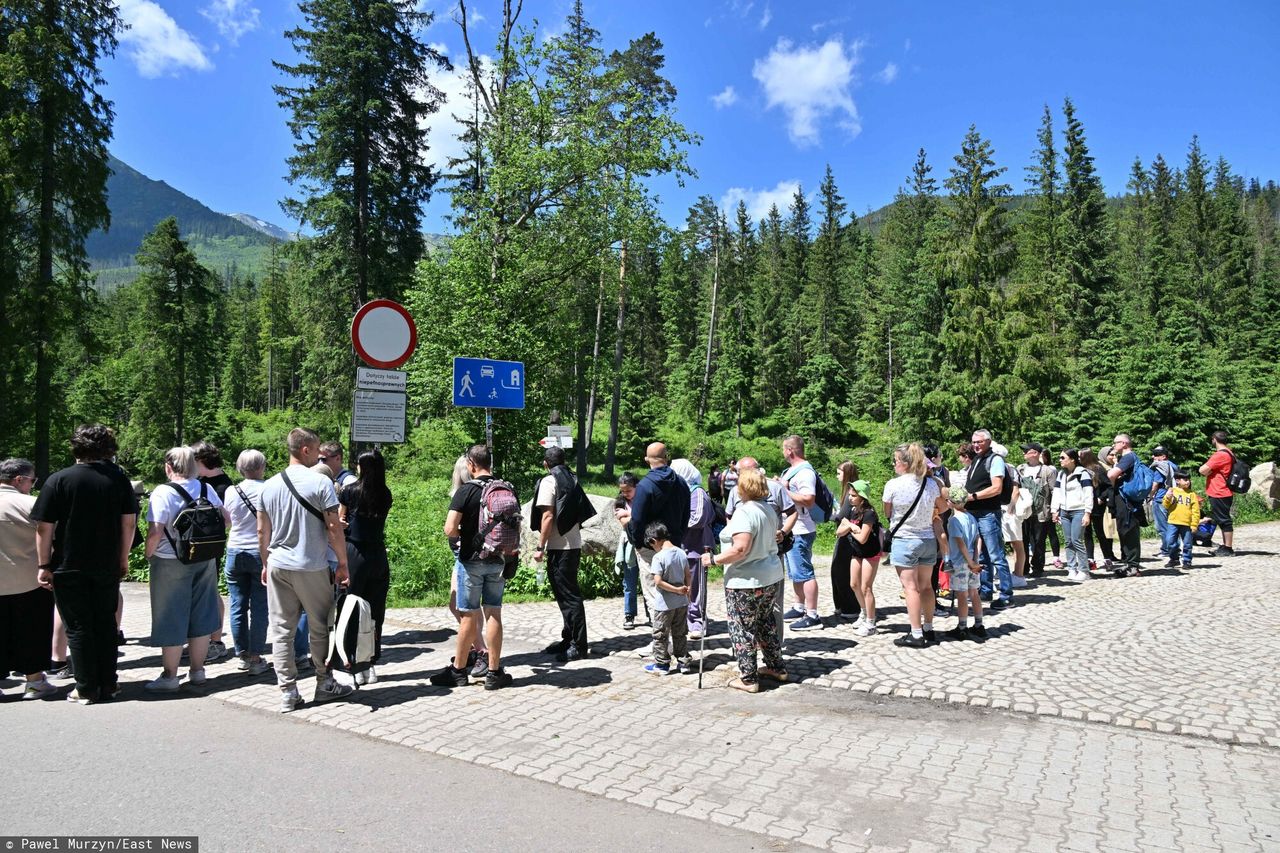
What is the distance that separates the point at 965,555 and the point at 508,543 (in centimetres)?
463

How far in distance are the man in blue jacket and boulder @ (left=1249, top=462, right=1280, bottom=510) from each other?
2009 centimetres

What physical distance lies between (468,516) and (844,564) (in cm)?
469

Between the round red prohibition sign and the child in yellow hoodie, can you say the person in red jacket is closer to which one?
the child in yellow hoodie

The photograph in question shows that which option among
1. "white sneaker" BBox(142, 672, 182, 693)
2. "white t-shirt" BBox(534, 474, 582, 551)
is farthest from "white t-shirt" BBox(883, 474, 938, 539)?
"white sneaker" BBox(142, 672, 182, 693)

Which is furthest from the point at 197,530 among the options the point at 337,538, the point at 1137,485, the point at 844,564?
the point at 1137,485

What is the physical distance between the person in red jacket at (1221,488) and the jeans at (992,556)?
546cm

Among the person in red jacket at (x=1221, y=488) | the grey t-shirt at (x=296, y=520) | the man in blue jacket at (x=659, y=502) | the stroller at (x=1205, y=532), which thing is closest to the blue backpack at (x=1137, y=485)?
the person in red jacket at (x=1221, y=488)

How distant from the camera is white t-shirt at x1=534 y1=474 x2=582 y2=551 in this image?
22.1 feet

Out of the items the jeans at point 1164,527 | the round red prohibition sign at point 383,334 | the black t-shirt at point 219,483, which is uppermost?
the round red prohibition sign at point 383,334

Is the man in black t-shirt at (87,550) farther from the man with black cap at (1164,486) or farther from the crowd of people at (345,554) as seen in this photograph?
the man with black cap at (1164,486)

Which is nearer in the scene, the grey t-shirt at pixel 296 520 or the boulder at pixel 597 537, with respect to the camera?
the grey t-shirt at pixel 296 520

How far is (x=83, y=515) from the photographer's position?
5.69m

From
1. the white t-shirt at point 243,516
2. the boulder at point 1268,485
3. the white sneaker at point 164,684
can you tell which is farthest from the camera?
the boulder at point 1268,485

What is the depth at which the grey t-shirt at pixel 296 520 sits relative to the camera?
5.57 meters
